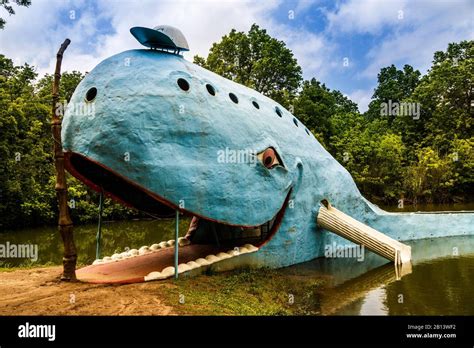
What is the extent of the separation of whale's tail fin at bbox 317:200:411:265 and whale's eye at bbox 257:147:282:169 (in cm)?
233

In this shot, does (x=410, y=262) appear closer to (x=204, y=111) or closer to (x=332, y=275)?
(x=332, y=275)

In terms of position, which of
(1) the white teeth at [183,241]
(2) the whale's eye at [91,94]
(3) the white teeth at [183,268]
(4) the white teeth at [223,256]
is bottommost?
(3) the white teeth at [183,268]

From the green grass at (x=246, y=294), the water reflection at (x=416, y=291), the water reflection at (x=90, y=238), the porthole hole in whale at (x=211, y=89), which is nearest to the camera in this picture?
the green grass at (x=246, y=294)

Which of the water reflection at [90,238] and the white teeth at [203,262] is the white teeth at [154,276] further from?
the water reflection at [90,238]

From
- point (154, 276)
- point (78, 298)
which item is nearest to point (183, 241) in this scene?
point (154, 276)

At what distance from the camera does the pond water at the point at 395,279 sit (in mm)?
7590

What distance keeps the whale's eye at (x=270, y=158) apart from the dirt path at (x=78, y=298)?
375 cm

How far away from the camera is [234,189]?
348 inches

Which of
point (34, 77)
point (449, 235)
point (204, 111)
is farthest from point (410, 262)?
point (34, 77)

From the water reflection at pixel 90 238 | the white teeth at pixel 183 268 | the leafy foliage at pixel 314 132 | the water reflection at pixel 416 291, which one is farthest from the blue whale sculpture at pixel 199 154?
the leafy foliage at pixel 314 132

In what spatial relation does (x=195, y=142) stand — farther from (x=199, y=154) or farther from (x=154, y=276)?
(x=154, y=276)

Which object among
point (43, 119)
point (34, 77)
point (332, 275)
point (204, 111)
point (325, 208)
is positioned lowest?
point (332, 275)
